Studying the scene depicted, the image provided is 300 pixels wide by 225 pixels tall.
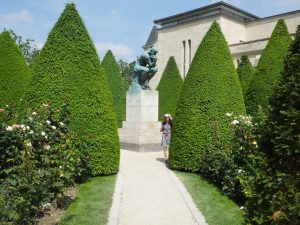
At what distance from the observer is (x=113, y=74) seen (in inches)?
996

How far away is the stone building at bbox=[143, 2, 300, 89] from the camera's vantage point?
37562 mm

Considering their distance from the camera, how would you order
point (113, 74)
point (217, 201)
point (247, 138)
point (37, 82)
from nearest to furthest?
1. point (217, 201)
2. point (247, 138)
3. point (37, 82)
4. point (113, 74)

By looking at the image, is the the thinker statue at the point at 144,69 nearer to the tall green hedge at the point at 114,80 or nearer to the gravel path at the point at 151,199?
the gravel path at the point at 151,199

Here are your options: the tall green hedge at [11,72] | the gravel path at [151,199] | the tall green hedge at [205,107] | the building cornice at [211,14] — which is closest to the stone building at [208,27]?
the building cornice at [211,14]

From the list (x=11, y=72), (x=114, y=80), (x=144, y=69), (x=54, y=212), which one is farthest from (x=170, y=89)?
(x=54, y=212)

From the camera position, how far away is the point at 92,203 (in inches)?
299

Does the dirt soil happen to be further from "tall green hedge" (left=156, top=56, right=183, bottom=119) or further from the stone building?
the stone building

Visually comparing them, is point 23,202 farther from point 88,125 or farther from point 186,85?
point 186,85

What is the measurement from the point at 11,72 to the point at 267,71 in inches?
482

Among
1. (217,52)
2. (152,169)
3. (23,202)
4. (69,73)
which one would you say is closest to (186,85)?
(217,52)

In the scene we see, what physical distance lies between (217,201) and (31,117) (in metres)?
4.27

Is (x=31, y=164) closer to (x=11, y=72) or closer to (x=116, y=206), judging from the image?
(x=116, y=206)

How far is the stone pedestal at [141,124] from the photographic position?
16.2m

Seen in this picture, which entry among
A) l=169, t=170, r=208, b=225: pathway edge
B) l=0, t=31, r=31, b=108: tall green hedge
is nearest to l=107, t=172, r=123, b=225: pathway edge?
l=169, t=170, r=208, b=225: pathway edge
